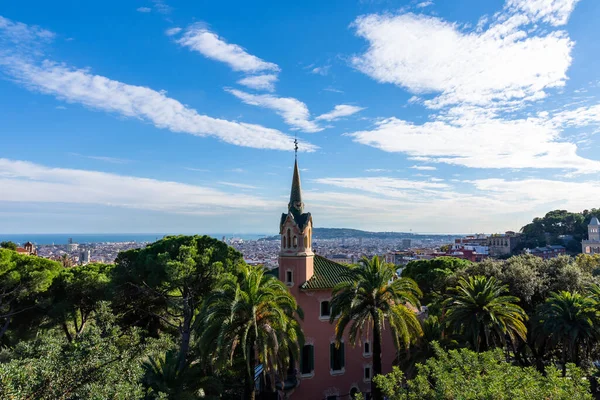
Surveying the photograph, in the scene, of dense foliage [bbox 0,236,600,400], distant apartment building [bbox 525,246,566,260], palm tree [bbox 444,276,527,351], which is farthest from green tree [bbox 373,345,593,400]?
distant apartment building [bbox 525,246,566,260]

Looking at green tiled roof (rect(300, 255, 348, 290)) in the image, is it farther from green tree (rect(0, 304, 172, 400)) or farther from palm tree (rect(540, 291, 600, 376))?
green tree (rect(0, 304, 172, 400))

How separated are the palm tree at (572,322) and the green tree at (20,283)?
3340cm

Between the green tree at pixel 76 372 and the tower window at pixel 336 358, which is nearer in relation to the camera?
the green tree at pixel 76 372

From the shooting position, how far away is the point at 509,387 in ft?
30.8

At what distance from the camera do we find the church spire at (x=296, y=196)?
2545 centimetres

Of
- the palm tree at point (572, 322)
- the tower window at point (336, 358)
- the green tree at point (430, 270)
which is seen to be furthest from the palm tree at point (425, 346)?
the green tree at point (430, 270)

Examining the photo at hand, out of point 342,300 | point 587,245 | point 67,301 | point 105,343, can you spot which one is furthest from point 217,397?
point 587,245

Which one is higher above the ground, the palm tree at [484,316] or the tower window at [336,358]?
the palm tree at [484,316]

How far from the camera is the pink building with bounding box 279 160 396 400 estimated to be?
23750 millimetres

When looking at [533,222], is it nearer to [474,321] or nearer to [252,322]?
[474,321]

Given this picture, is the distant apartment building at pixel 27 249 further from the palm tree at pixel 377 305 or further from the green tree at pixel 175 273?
the palm tree at pixel 377 305

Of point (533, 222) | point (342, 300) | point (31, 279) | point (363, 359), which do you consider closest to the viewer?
point (342, 300)

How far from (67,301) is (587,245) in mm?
111298

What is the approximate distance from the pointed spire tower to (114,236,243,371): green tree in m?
4.96
